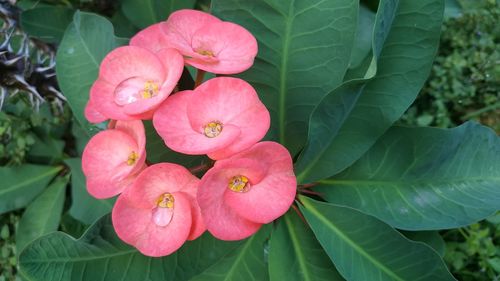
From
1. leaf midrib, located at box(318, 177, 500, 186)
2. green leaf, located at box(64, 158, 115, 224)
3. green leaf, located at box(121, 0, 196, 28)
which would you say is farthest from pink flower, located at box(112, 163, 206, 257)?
green leaf, located at box(121, 0, 196, 28)

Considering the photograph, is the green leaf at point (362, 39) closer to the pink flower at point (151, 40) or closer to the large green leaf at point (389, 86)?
the large green leaf at point (389, 86)

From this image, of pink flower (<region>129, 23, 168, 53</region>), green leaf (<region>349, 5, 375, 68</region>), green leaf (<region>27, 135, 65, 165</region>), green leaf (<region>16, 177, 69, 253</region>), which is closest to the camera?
pink flower (<region>129, 23, 168, 53</region>)

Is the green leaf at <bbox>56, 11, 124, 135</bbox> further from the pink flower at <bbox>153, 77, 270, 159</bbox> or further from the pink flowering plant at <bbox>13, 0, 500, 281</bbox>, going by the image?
the pink flower at <bbox>153, 77, 270, 159</bbox>

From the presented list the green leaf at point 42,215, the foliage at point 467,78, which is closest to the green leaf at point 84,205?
the green leaf at point 42,215

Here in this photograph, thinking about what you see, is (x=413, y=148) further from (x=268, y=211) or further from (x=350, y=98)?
(x=268, y=211)

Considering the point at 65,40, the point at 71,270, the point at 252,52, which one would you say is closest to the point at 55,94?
the point at 65,40

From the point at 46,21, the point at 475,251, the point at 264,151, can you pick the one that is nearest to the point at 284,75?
the point at 264,151
